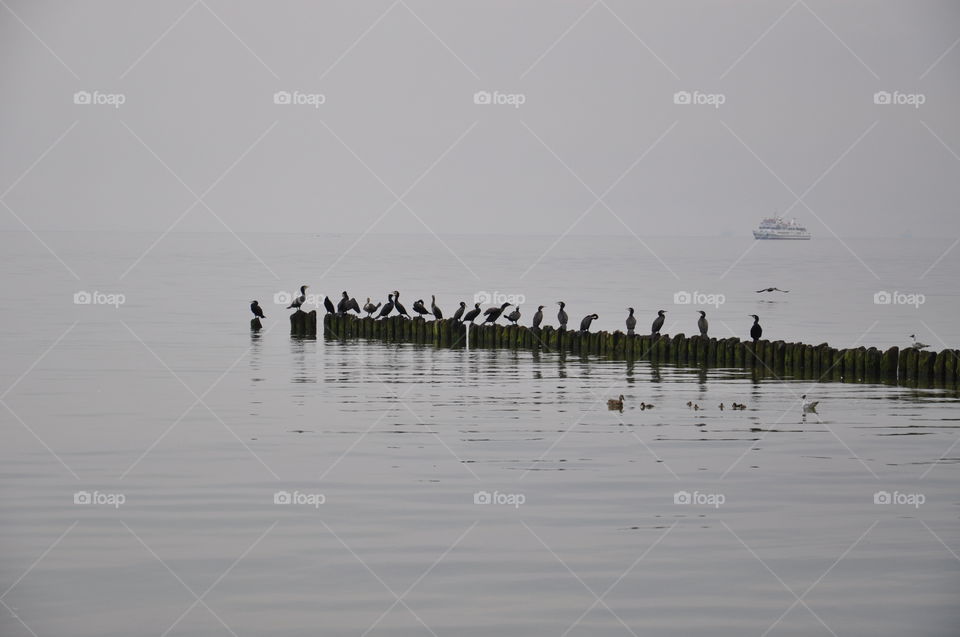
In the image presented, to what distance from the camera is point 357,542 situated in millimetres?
15172

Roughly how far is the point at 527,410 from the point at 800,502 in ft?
27.6

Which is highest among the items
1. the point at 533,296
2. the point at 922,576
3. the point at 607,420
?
the point at 533,296

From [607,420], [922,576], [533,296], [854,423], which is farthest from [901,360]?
[533,296]

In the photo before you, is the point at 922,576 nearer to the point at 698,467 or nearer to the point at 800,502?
the point at 800,502

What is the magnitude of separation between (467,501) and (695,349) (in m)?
18.1

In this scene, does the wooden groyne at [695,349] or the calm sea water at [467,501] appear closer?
the calm sea water at [467,501]

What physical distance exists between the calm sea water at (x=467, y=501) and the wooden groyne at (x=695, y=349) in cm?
163

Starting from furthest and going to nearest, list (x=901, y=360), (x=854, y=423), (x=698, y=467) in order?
(x=901, y=360) → (x=854, y=423) → (x=698, y=467)

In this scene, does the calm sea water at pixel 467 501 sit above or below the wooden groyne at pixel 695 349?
below

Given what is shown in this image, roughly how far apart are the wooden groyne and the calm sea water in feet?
5.36

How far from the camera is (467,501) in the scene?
17.2m

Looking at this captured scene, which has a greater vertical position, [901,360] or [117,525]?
[901,360]

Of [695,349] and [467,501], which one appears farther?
[695,349]

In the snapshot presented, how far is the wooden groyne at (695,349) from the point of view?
30500mm
